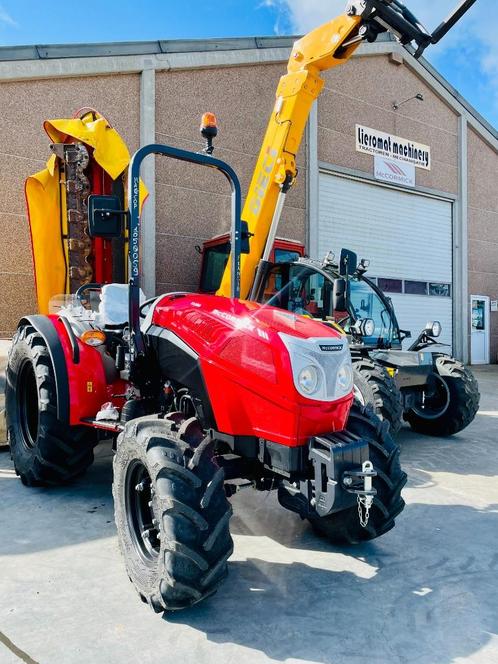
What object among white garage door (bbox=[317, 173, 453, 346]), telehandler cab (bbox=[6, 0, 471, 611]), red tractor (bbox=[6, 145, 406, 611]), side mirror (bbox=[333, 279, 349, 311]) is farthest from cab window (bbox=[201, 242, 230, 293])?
red tractor (bbox=[6, 145, 406, 611])

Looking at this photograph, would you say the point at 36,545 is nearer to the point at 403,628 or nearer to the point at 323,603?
the point at 323,603

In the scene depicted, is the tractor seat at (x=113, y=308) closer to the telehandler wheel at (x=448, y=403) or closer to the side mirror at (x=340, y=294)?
the side mirror at (x=340, y=294)

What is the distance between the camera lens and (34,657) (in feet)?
6.86

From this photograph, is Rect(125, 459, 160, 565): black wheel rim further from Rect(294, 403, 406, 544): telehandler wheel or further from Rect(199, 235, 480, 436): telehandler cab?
Rect(199, 235, 480, 436): telehandler cab

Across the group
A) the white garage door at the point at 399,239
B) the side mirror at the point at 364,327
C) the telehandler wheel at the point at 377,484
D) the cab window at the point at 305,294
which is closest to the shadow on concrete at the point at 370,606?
the telehandler wheel at the point at 377,484

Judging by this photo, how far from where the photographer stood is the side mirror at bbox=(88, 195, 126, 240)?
2896 mm

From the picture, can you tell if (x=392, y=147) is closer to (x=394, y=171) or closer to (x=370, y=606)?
(x=394, y=171)

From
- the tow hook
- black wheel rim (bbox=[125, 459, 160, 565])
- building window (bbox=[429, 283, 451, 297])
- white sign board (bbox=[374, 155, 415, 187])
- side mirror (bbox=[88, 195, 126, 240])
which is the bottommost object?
black wheel rim (bbox=[125, 459, 160, 565])

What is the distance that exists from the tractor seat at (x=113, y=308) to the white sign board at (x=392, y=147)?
1037 centimetres

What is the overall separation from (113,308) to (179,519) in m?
2.16

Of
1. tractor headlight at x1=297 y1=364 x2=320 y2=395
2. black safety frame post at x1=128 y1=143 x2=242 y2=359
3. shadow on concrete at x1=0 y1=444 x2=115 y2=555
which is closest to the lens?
tractor headlight at x1=297 y1=364 x2=320 y2=395

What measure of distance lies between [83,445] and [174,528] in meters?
1.92

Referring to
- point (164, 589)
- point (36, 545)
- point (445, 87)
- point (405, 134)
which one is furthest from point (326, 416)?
point (445, 87)

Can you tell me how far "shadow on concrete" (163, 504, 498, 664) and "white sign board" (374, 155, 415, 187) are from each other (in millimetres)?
11547
